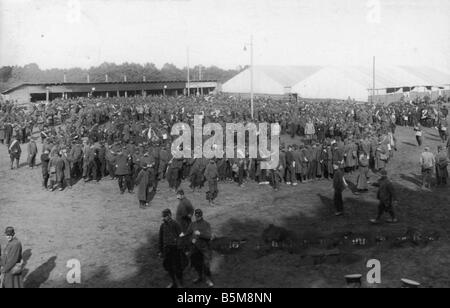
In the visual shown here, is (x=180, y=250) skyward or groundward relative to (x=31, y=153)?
groundward

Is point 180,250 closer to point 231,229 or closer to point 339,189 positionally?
point 231,229

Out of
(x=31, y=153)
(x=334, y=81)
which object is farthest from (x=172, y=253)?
(x=334, y=81)

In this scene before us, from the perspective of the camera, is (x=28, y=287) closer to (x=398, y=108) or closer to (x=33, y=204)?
(x=33, y=204)

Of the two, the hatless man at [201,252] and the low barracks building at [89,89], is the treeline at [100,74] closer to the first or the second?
the low barracks building at [89,89]

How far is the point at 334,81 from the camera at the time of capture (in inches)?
2050

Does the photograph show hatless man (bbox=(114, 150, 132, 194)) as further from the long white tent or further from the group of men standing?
the long white tent

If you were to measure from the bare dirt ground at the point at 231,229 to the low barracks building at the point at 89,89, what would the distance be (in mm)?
24009

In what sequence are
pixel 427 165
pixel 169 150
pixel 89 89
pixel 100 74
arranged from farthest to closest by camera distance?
pixel 100 74 → pixel 89 89 → pixel 169 150 → pixel 427 165

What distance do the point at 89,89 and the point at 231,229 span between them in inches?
1438

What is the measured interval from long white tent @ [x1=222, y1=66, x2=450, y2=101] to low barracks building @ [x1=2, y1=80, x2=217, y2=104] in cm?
764

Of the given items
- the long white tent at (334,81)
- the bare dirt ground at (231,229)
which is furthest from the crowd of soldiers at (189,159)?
the long white tent at (334,81)

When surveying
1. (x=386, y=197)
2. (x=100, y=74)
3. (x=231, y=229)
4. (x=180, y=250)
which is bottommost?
(x=231, y=229)
